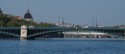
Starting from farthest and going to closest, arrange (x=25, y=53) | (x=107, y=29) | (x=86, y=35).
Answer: (x=86, y=35) < (x=107, y=29) < (x=25, y=53)

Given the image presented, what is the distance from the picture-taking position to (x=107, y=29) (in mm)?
123062

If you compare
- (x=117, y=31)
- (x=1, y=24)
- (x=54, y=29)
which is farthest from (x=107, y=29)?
(x=1, y=24)

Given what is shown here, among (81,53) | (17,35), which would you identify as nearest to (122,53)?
(81,53)

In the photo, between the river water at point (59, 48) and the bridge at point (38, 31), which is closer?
the river water at point (59, 48)

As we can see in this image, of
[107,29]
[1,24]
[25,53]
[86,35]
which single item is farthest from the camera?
[86,35]

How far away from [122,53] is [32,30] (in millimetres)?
69783

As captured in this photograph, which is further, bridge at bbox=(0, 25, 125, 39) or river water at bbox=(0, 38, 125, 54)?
bridge at bbox=(0, 25, 125, 39)

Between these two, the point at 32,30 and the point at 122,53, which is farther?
the point at 32,30

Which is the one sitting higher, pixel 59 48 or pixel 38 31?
pixel 38 31

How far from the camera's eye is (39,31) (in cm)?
12719

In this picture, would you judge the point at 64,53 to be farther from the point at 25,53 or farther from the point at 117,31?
the point at 117,31

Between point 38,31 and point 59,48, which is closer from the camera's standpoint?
point 59,48

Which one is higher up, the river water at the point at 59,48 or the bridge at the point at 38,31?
the bridge at the point at 38,31

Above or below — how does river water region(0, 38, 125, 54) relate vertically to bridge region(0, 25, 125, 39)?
below
